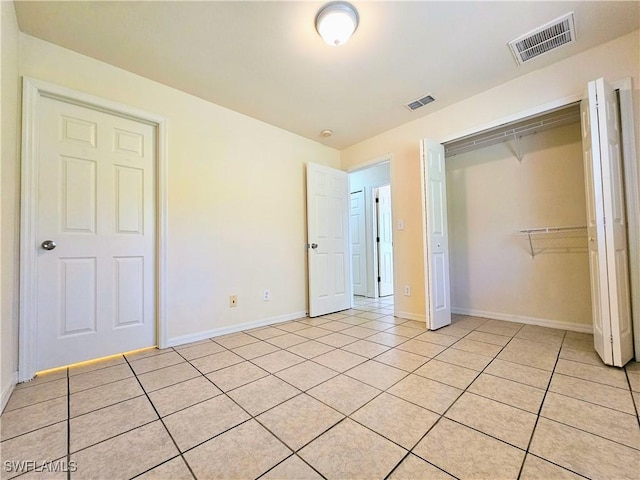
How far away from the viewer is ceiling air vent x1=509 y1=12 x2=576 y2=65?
76.4 inches

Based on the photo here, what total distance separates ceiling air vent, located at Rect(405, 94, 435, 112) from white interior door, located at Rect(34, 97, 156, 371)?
2.66m

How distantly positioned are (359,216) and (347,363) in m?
3.64

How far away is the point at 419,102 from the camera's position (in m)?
2.95

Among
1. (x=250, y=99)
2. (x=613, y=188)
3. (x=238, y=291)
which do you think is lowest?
(x=238, y=291)

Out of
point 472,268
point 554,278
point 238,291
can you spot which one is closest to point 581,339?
point 554,278

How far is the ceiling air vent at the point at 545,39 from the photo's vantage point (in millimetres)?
1939

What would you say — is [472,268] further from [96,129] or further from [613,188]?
[96,129]

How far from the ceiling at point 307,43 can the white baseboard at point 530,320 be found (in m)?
2.51

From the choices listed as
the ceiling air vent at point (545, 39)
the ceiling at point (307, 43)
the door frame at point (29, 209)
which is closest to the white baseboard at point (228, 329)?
the door frame at point (29, 209)

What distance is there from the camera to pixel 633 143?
Answer: 6.63 ft

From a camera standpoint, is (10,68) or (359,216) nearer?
(10,68)

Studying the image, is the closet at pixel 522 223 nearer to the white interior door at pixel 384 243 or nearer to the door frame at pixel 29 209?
the white interior door at pixel 384 243

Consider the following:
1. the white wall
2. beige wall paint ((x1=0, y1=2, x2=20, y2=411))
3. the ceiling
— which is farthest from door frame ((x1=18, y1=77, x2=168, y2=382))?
the white wall

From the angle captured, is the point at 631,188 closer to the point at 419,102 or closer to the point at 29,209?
the point at 419,102
